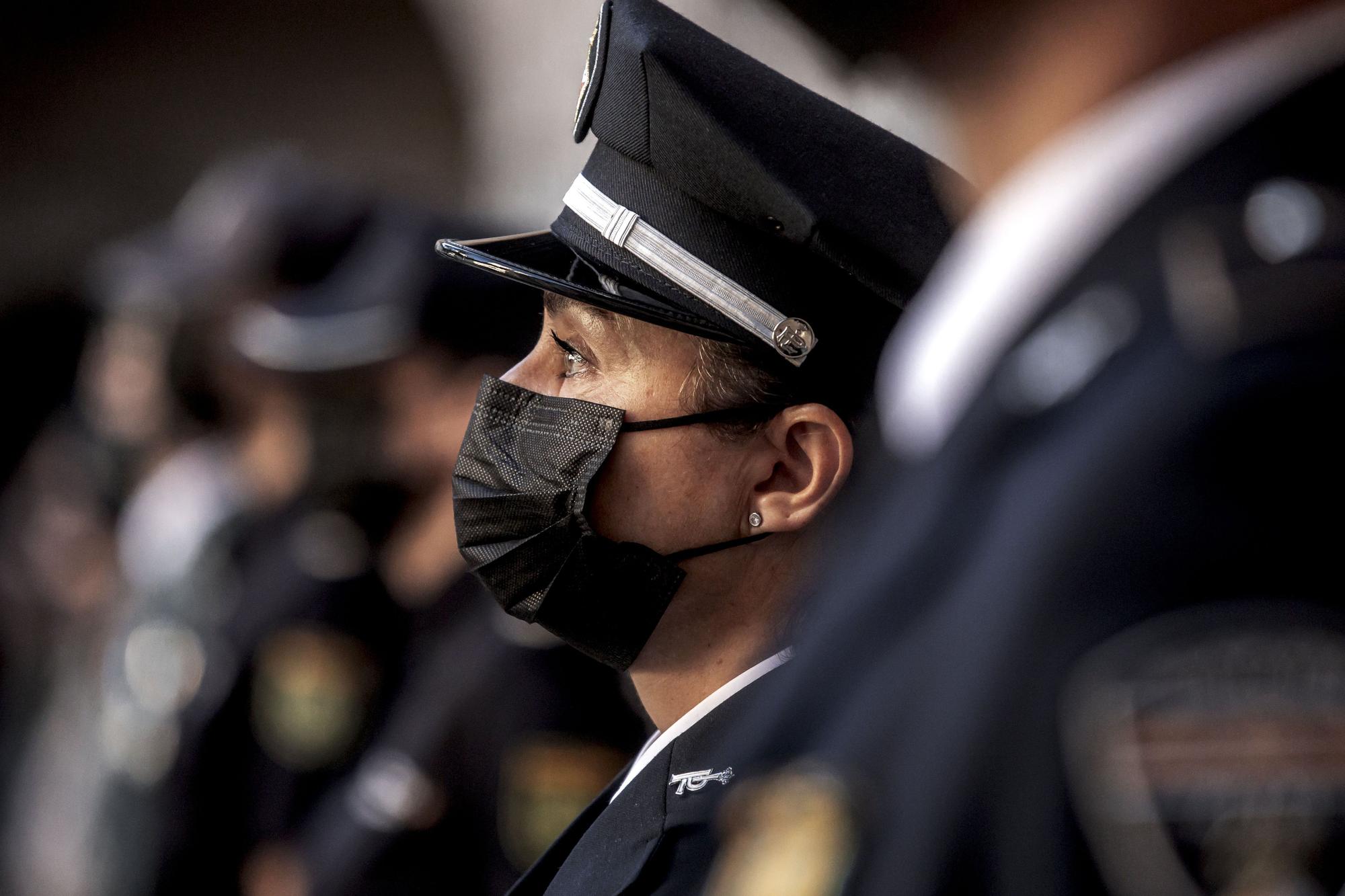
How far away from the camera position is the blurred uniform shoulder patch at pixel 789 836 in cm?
66

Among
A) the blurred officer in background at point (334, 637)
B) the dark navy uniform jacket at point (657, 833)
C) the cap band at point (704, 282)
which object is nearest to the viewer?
the dark navy uniform jacket at point (657, 833)

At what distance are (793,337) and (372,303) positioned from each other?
3.26 meters

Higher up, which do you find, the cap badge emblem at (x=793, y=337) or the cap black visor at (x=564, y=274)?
the cap badge emblem at (x=793, y=337)

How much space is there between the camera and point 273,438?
237 inches

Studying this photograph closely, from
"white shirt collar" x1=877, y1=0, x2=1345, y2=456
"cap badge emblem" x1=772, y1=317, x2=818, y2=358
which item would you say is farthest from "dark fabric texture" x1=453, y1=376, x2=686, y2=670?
"white shirt collar" x1=877, y1=0, x2=1345, y2=456

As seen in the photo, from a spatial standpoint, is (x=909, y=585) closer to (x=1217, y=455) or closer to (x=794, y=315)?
(x=1217, y=455)

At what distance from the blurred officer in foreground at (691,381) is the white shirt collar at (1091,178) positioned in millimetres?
858

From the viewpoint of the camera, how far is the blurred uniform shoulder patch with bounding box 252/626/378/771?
4395 millimetres

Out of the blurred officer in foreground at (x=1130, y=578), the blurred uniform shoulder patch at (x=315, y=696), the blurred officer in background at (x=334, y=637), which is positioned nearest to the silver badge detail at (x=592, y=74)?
the blurred officer in background at (x=334, y=637)

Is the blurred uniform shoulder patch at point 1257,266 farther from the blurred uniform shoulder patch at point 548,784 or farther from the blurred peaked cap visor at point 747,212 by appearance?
the blurred uniform shoulder patch at point 548,784

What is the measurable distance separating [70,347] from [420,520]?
700 centimetres

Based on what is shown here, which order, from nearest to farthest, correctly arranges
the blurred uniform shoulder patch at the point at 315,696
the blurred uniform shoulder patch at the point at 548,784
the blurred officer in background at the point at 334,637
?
1. the blurred uniform shoulder patch at the point at 548,784
2. the blurred officer in background at the point at 334,637
3. the blurred uniform shoulder patch at the point at 315,696

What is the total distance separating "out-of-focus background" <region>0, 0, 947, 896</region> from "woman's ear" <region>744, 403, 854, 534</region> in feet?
1.30

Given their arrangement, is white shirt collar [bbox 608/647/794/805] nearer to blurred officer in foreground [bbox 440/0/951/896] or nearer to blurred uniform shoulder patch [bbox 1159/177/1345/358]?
blurred officer in foreground [bbox 440/0/951/896]
